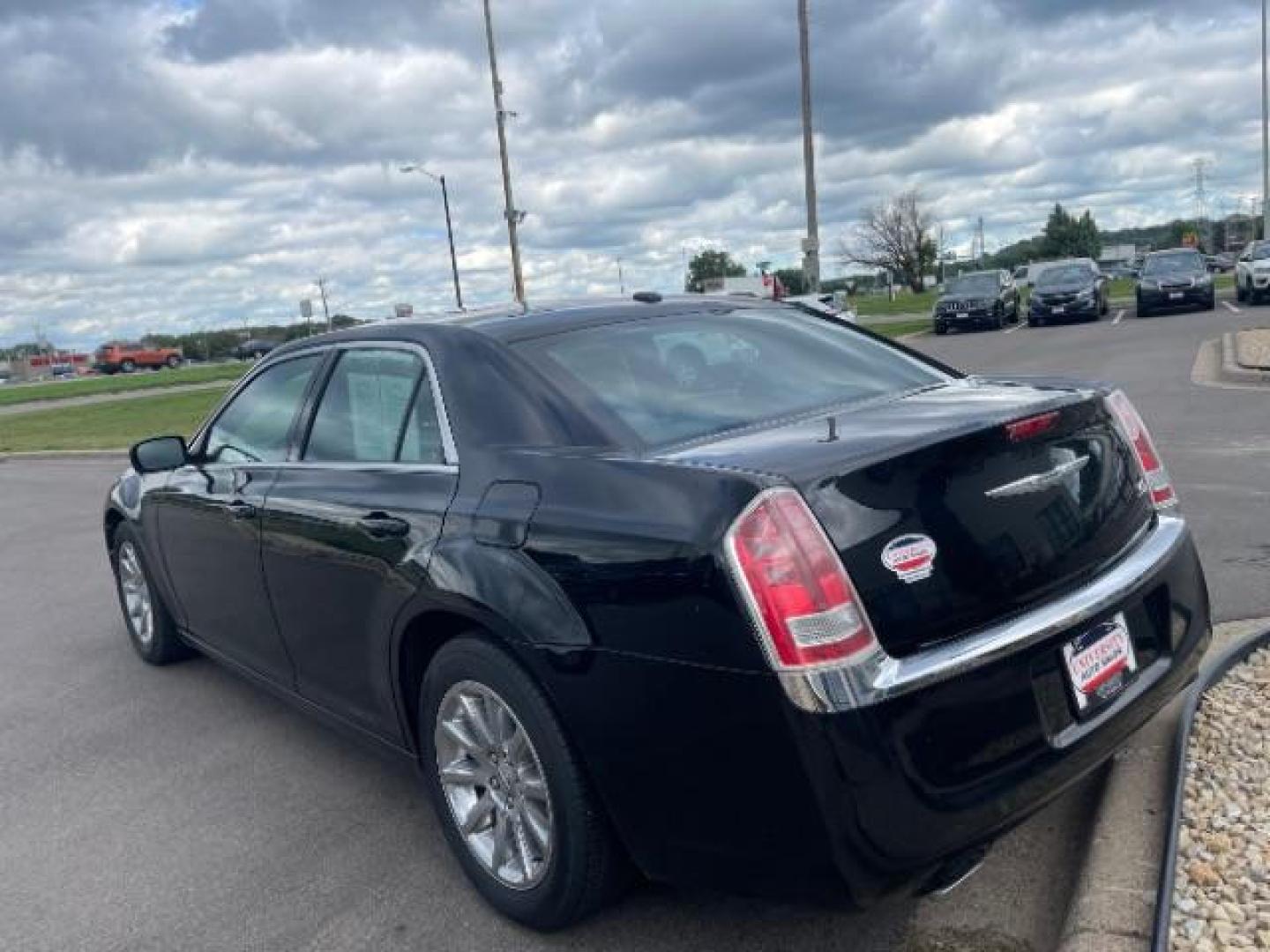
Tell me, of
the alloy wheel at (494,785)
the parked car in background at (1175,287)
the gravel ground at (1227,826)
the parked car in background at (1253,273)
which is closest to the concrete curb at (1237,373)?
the gravel ground at (1227,826)

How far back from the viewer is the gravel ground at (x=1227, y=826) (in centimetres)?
271

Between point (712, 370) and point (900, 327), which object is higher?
point (712, 370)

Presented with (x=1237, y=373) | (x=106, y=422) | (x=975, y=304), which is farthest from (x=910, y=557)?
(x=975, y=304)

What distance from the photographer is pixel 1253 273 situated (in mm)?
30406

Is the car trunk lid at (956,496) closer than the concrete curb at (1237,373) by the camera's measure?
Yes

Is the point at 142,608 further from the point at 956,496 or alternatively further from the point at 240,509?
the point at 956,496

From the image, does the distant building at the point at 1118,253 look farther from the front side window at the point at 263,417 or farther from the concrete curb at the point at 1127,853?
the concrete curb at the point at 1127,853

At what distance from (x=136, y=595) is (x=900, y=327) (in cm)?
3205

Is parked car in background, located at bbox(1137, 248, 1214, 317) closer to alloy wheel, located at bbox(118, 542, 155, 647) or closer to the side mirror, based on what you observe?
alloy wheel, located at bbox(118, 542, 155, 647)

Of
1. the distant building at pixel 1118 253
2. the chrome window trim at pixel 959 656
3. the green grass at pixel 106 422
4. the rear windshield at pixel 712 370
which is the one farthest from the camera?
the distant building at pixel 1118 253

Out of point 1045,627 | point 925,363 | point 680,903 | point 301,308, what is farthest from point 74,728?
point 301,308

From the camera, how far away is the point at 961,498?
278cm

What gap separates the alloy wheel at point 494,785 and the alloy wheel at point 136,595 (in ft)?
9.85

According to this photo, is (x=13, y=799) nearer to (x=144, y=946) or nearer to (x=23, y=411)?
(x=144, y=946)
